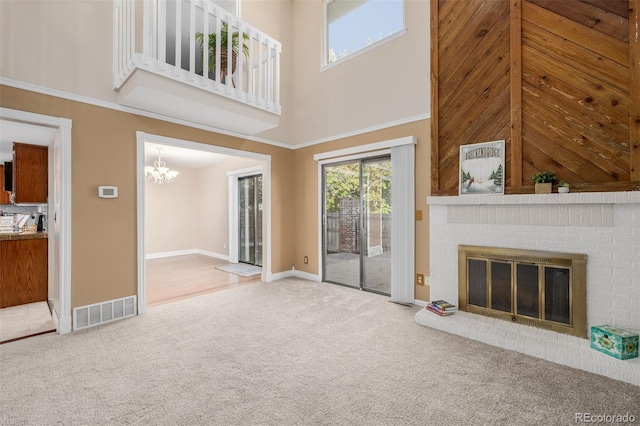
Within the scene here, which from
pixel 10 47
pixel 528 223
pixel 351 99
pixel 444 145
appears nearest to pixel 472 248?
pixel 528 223

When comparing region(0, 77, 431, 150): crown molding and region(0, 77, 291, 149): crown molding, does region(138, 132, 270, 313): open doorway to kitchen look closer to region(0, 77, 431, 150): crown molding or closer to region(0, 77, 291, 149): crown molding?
region(0, 77, 431, 150): crown molding

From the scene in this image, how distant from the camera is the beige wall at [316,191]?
3740 mm

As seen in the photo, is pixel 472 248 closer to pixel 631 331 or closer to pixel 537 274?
pixel 537 274

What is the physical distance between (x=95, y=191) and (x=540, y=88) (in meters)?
4.78

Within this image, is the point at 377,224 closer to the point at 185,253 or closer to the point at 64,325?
the point at 64,325

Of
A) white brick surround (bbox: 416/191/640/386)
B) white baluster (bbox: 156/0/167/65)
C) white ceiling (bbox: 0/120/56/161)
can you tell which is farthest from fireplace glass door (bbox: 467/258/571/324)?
white ceiling (bbox: 0/120/56/161)

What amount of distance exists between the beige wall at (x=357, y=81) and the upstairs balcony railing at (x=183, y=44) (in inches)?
38.8

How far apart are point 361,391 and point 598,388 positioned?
167cm

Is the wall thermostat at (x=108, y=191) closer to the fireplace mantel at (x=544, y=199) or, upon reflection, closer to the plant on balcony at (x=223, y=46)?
the plant on balcony at (x=223, y=46)

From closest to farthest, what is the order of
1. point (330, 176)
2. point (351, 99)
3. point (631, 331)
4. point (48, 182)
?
point (631, 331)
point (48, 182)
point (351, 99)
point (330, 176)

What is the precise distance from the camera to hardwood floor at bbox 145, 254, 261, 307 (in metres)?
4.30

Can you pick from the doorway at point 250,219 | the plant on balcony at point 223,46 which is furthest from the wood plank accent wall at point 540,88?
the doorway at point 250,219

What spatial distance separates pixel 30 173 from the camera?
153 inches

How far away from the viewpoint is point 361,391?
1990mm
